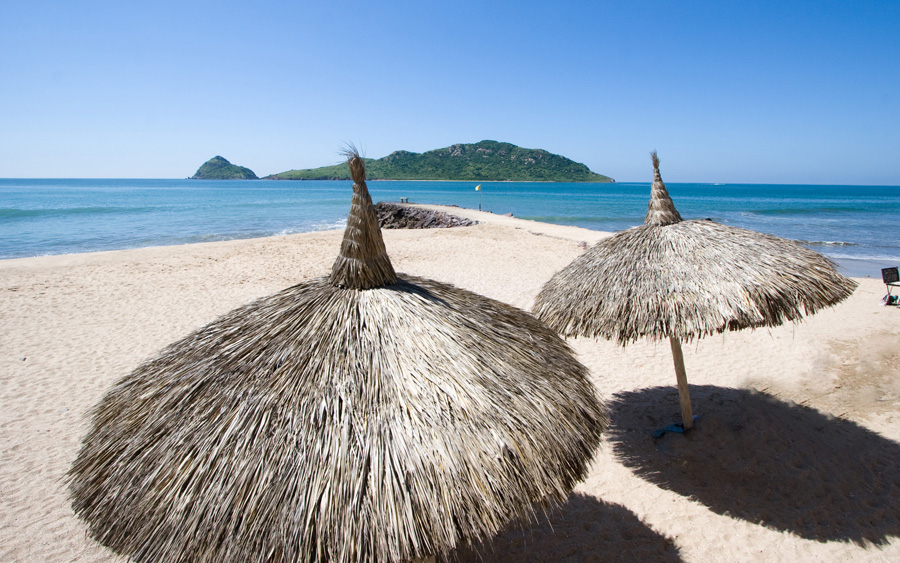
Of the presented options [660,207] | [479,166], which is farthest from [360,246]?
[479,166]

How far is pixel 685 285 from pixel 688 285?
0.03m

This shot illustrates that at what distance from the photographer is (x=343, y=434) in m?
2.16

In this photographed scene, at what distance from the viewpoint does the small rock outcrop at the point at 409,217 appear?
95.7 feet

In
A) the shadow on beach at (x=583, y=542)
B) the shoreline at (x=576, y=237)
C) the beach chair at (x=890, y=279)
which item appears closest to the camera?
the shadow on beach at (x=583, y=542)

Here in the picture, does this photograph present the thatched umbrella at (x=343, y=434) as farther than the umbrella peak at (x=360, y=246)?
No

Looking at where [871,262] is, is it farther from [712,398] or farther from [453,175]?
[453,175]

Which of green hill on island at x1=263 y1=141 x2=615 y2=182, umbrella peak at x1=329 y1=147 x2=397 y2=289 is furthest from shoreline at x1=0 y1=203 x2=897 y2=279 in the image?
green hill on island at x1=263 y1=141 x2=615 y2=182

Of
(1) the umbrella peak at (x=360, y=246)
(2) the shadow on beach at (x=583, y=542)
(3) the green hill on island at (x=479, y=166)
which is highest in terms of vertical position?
(3) the green hill on island at (x=479, y=166)

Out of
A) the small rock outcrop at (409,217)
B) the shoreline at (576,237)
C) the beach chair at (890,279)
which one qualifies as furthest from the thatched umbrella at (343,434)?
the small rock outcrop at (409,217)

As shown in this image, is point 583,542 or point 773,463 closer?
point 583,542

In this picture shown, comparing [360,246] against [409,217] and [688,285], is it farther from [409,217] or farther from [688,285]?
[409,217]

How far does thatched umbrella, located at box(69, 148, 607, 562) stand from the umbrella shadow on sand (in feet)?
8.06

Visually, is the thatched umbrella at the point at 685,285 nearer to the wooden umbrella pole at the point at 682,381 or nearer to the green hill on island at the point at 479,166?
the wooden umbrella pole at the point at 682,381

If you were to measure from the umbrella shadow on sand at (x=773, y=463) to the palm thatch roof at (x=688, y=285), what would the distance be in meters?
1.53
